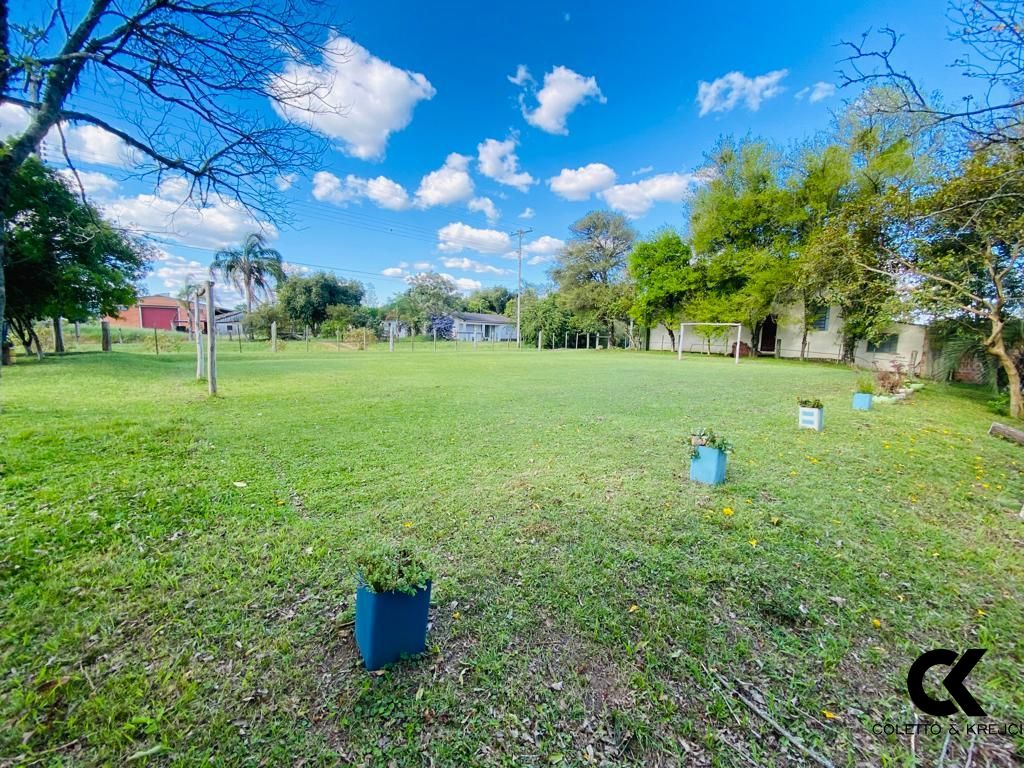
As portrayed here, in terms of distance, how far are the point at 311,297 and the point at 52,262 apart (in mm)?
17451

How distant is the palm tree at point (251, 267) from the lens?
25.9 metres

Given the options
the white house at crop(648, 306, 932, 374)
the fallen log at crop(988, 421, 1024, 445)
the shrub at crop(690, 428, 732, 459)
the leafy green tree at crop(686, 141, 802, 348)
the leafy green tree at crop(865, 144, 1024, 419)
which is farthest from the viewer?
the leafy green tree at crop(686, 141, 802, 348)

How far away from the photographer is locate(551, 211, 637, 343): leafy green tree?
2850 cm

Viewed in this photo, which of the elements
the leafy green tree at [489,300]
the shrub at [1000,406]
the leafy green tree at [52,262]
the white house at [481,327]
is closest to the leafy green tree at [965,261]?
the shrub at [1000,406]

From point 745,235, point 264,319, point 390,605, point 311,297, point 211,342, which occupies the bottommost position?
point 390,605

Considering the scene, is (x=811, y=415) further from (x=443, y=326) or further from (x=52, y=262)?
(x=443, y=326)

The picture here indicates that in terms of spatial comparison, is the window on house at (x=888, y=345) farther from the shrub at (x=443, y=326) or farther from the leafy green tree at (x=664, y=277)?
the shrub at (x=443, y=326)

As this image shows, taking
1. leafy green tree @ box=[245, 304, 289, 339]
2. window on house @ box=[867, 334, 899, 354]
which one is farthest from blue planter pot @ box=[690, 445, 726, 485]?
leafy green tree @ box=[245, 304, 289, 339]

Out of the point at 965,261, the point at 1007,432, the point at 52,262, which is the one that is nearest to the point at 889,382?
the point at 965,261

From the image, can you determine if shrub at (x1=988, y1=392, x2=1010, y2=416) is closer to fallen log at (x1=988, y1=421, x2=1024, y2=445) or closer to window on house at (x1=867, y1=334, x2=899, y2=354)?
fallen log at (x1=988, y1=421, x2=1024, y2=445)

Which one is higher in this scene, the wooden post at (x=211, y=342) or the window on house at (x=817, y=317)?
the window on house at (x=817, y=317)

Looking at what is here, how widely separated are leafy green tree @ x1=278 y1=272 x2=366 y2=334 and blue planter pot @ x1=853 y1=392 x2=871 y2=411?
2839 centimetres

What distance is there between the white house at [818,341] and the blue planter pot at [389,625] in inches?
733

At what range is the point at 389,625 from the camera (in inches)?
59.6
